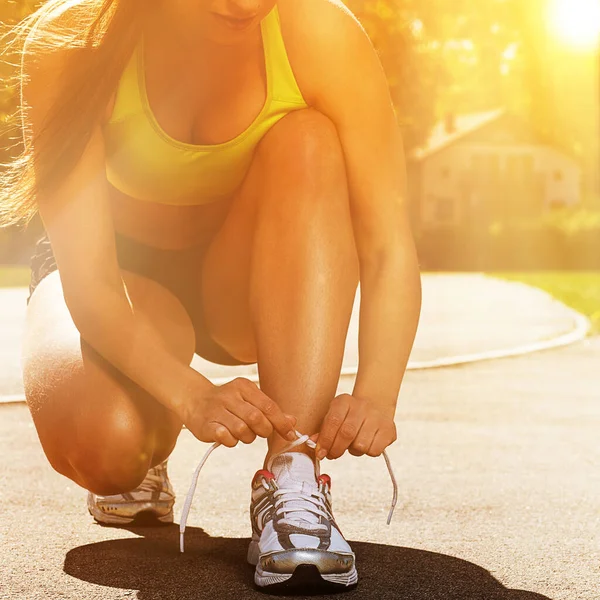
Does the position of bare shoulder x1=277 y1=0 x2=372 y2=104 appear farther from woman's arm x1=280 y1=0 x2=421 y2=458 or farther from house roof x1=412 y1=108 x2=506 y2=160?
house roof x1=412 y1=108 x2=506 y2=160

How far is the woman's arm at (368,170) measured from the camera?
2721 mm

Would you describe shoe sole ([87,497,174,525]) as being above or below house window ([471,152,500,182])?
above

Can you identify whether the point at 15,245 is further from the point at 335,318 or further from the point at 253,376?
the point at 335,318

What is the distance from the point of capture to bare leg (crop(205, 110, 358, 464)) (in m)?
2.64

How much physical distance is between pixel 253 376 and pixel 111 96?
13.6ft

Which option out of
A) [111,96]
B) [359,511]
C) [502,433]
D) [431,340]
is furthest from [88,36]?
[431,340]

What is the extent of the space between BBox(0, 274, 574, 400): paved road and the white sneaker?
3.92 metres

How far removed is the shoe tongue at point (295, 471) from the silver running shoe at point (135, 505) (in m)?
0.72

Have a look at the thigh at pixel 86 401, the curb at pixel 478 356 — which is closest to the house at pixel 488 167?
the curb at pixel 478 356

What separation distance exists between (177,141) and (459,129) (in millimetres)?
66185

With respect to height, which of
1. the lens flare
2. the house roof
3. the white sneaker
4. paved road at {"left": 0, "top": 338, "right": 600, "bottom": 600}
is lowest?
the house roof

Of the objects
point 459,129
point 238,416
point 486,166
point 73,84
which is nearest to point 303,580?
point 238,416

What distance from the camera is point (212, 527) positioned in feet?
10.6

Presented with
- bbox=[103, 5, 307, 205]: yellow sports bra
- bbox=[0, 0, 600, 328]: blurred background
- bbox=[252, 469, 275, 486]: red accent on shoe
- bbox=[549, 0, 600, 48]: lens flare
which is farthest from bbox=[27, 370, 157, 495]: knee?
bbox=[549, 0, 600, 48]: lens flare
